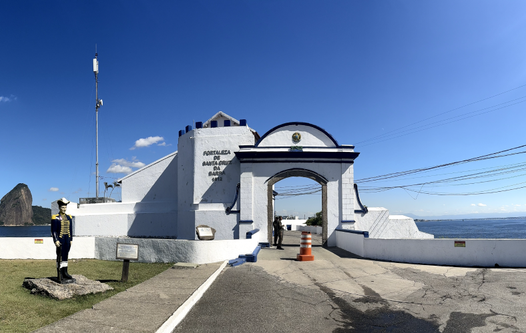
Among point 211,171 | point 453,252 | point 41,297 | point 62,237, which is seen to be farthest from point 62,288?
point 211,171

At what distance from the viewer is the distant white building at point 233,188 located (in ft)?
68.3

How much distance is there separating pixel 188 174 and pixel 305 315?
20.0m

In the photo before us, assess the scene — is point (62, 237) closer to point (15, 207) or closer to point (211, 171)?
point (211, 171)

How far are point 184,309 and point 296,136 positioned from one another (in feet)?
52.1

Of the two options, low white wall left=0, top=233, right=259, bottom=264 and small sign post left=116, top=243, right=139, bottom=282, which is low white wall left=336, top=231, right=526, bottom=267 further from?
small sign post left=116, top=243, right=139, bottom=282

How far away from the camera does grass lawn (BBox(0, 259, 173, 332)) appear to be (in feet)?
20.0

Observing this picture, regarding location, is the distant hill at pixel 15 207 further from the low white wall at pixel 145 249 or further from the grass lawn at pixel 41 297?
the grass lawn at pixel 41 297

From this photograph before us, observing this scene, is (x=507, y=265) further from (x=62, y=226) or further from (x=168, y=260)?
(x=62, y=226)

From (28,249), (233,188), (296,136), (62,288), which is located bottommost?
(28,249)

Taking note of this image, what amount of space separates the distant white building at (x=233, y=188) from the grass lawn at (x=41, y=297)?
8.55 m

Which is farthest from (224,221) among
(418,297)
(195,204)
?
(418,297)

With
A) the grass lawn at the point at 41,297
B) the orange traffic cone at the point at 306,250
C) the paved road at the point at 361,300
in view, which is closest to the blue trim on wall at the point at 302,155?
the orange traffic cone at the point at 306,250

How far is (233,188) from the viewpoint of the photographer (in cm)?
2362

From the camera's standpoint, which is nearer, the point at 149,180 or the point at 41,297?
the point at 41,297
